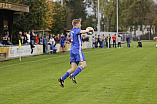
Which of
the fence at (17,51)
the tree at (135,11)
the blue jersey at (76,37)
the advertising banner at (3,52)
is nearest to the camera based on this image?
the blue jersey at (76,37)

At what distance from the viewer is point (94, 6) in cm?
12594

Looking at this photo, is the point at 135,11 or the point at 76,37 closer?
the point at 76,37

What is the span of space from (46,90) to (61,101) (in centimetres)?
197

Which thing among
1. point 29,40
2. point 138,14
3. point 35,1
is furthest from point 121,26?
point 29,40

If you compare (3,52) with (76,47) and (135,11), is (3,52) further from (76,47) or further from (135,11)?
(135,11)

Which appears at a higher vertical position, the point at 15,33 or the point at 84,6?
the point at 84,6

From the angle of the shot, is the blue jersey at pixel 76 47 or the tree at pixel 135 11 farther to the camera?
the tree at pixel 135 11

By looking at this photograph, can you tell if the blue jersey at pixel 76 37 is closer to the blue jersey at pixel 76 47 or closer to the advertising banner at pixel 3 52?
the blue jersey at pixel 76 47

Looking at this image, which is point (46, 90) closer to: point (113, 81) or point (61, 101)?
point (61, 101)

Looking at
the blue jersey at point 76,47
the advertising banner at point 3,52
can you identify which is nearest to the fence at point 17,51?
the advertising banner at point 3,52

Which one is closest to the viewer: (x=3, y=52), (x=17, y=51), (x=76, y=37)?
(x=76, y=37)

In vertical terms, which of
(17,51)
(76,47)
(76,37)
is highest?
(76,37)

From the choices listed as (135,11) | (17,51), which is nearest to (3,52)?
(17,51)

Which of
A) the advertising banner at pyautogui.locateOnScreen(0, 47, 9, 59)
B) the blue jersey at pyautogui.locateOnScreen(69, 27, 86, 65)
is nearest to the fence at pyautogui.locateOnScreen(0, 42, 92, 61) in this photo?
the advertising banner at pyautogui.locateOnScreen(0, 47, 9, 59)
